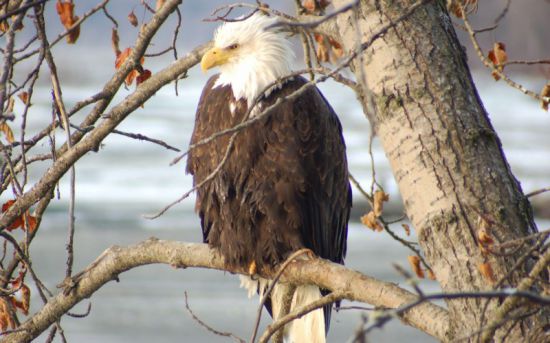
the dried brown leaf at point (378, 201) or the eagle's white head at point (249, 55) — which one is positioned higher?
the eagle's white head at point (249, 55)

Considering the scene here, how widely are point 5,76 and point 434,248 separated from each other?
99cm

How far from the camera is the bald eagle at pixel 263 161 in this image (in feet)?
10.2

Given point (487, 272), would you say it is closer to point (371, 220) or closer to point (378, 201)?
point (378, 201)

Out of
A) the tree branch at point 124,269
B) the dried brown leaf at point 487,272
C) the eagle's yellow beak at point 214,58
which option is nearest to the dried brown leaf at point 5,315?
the tree branch at point 124,269

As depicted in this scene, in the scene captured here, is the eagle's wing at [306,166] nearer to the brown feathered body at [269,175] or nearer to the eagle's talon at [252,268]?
the brown feathered body at [269,175]

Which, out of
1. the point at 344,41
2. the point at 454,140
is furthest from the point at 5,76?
the point at 454,140

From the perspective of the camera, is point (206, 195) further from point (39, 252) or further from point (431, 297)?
point (39, 252)

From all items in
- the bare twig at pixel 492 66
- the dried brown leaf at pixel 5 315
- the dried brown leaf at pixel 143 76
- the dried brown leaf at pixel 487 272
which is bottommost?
the dried brown leaf at pixel 487 272

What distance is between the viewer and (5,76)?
1812mm

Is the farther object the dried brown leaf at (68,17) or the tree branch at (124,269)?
the tree branch at (124,269)

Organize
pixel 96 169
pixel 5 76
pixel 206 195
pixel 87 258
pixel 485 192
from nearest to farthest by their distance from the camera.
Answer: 1. pixel 5 76
2. pixel 485 192
3. pixel 206 195
4. pixel 87 258
5. pixel 96 169

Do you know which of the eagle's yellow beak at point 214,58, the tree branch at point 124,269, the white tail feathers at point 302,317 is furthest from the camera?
the white tail feathers at point 302,317

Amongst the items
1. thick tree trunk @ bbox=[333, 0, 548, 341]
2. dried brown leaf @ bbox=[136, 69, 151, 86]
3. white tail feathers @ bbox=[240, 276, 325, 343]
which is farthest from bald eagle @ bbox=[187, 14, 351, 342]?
thick tree trunk @ bbox=[333, 0, 548, 341]

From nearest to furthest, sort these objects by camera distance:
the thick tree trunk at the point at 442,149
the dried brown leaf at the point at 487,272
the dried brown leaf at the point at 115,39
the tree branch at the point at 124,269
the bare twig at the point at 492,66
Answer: the dried brown leaf at the point at 487,272 → the thick tree trunk at the point at 442,149 → the bare twig at the point at 492,66 → the tree branch at the point at 124,269 → the dried brown leaf at the point at 115,39
